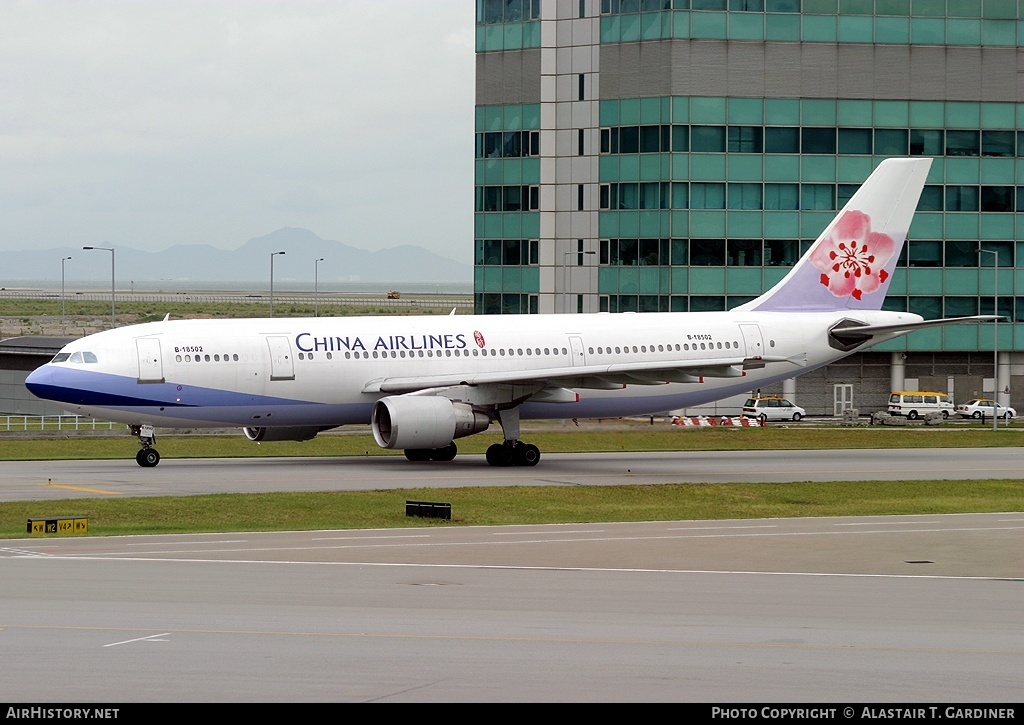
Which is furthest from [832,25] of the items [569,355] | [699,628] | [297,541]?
[699,628]

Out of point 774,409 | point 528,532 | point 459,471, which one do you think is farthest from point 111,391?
point 774,409

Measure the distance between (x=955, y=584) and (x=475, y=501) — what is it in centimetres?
1552

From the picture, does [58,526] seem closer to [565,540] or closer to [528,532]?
[528,532]

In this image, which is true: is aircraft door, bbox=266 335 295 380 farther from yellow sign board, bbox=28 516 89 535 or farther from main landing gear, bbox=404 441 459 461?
yellow sign board, bbox=28 516 89 535

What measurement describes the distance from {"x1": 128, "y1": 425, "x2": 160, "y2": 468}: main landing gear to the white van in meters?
50.0

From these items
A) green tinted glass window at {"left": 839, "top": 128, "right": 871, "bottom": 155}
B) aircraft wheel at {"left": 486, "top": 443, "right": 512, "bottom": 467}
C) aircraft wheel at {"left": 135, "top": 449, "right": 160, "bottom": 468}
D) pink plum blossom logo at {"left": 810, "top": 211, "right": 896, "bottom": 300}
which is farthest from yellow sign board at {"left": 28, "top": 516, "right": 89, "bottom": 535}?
green tinted glass window at {"left": 839, "top": 128, "right": 871, "bottom": 155}

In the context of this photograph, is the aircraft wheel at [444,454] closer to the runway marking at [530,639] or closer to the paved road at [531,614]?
the paved road at [531,614]

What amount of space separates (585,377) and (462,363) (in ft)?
14.6

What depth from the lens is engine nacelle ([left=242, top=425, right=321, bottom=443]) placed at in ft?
159

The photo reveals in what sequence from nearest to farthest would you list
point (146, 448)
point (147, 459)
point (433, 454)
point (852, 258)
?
point (147, 459)
point (146, 448)
point (433, 454)
point (852, 258)

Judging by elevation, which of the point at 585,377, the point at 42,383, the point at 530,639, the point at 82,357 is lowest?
the point at 530,639

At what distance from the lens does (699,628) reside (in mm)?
18609

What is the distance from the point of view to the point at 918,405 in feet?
275

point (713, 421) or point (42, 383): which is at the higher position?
point (42, 383)
